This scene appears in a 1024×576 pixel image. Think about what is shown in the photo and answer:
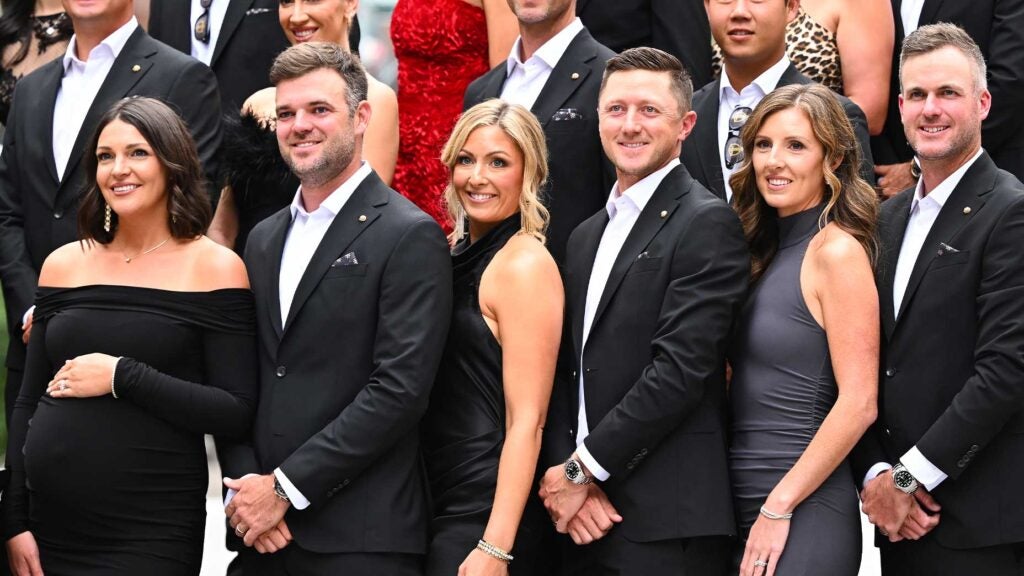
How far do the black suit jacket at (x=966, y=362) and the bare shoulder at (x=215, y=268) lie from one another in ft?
6.32

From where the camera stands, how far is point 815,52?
538 cm

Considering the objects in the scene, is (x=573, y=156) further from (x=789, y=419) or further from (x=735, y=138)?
(x=789, y=419)

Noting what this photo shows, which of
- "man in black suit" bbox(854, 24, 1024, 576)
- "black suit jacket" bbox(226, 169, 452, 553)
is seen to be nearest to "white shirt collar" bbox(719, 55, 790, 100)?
"man in black suit" bbox(854, 24, 1024, 576)

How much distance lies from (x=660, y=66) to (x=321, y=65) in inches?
41.2

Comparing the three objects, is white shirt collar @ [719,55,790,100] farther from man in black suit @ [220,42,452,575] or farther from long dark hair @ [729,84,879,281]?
man in black suit @ [220,42,452,575]

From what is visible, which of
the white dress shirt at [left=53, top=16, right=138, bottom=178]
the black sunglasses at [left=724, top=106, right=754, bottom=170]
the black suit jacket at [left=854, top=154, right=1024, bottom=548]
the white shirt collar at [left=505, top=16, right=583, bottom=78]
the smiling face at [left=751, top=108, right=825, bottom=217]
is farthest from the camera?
the white dress shirt at [left=53, top=16, right=138, bottom=178]

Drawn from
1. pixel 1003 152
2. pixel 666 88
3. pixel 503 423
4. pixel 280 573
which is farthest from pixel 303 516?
pixel 1003 152

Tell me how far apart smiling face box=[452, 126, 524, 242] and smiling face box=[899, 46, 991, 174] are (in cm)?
121

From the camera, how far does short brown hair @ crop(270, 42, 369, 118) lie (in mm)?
4711

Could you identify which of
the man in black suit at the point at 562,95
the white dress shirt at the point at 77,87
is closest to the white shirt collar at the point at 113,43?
the white dress shirt at the point at 77,87

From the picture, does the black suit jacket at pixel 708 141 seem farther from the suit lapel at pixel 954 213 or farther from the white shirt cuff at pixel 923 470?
the white shirt cuff at pixel 923 470

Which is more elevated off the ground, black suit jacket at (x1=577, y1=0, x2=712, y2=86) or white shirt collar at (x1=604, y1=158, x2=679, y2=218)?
black suit jacket at (x1=577, y1=0, x2=712, y2=86)

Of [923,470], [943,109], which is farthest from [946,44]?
[923,470]

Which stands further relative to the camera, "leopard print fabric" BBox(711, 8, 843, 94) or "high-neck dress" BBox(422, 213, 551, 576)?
"leopard print fabric" BBox(711, 8, 843, 94)
